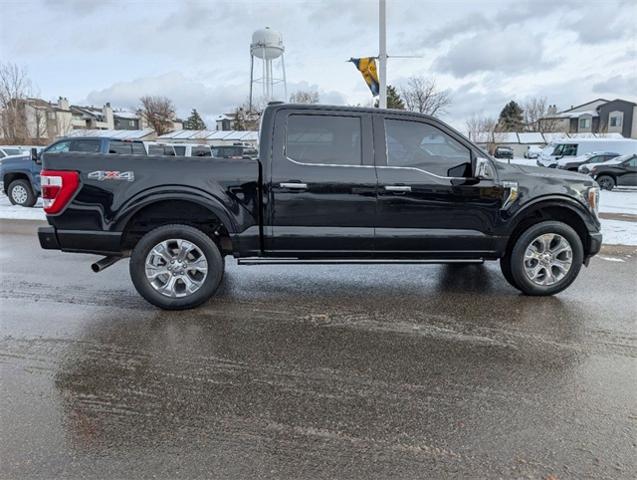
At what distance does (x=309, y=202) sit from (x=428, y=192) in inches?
48.6

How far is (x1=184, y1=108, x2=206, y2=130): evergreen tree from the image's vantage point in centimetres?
9612

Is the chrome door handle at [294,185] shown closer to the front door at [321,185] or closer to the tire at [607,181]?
the front door at [321,185]

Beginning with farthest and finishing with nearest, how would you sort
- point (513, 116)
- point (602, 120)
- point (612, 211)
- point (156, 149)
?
point (513, 116) → point (602, 120) → point (156, 149) → point (612, 211)

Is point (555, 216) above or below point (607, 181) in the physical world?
above

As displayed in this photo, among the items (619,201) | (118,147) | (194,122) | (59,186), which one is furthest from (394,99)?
(194,122)

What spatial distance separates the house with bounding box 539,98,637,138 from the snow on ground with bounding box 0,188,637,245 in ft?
192

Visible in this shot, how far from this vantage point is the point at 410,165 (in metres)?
4.93

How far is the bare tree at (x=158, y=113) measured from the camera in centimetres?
7538

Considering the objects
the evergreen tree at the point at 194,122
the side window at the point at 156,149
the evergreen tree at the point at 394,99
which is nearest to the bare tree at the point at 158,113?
the evergreen tree at the point at 194,122

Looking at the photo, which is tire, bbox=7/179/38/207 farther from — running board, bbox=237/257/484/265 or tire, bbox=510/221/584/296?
tire, bbox=510/221/584/296

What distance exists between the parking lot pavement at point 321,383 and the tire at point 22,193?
8.70 m

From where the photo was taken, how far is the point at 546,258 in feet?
17.2

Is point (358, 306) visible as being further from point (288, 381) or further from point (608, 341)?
point (608, 341)

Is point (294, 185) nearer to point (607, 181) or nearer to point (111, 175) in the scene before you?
point (111, 175)
